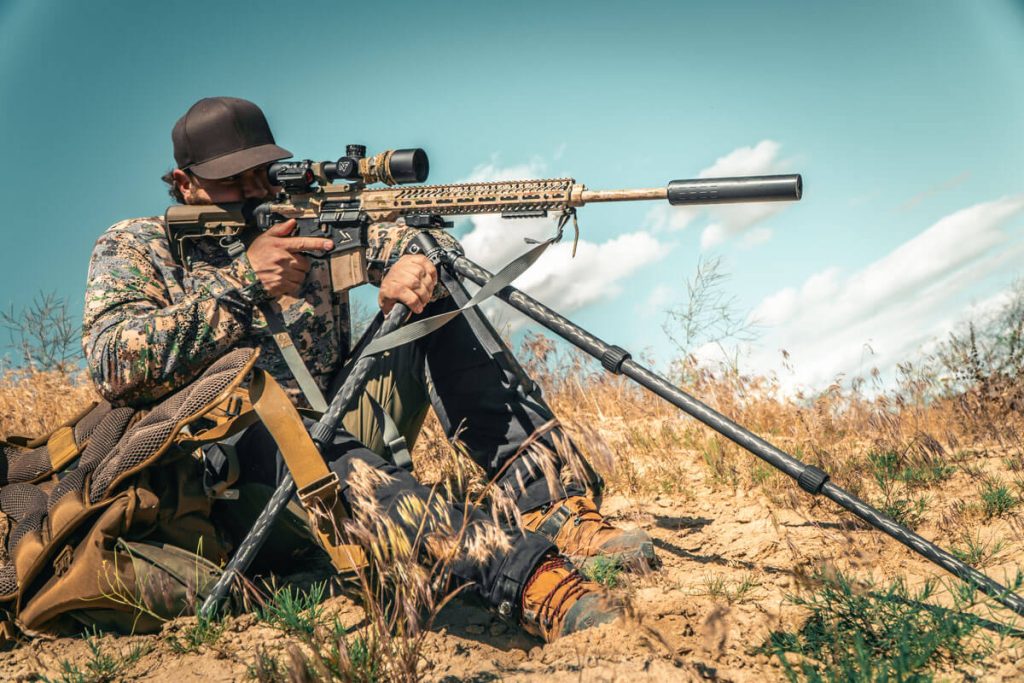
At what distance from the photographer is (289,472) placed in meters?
2.97

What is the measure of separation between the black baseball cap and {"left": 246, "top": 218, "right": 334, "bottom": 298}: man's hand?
45cm

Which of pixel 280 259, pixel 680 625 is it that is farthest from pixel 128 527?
pixel 680 625

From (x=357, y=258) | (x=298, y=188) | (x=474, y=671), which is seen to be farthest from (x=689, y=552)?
(x=298, y=188)

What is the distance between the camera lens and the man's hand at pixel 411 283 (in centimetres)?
328

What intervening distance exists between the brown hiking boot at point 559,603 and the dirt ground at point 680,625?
66mm

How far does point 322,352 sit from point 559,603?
1.76 metres

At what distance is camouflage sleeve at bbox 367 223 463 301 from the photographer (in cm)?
378

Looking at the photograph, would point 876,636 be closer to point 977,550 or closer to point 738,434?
point 738,434

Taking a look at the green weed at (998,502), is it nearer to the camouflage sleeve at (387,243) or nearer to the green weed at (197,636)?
the camouflage sleeve at (387,243)

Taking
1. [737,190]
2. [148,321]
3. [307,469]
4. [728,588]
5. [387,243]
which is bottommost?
[728,588]

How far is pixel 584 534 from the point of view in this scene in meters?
3.35

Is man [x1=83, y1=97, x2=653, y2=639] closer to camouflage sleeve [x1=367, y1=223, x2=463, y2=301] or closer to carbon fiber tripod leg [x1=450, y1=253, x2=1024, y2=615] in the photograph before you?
camouflage sleeve [x1=367, y1=223, x2=463, y2=301]

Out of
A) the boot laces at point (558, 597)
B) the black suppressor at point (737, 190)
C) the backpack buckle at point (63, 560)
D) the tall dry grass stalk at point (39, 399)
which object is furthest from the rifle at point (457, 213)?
the tall dry grass stalk at point (39, 399)

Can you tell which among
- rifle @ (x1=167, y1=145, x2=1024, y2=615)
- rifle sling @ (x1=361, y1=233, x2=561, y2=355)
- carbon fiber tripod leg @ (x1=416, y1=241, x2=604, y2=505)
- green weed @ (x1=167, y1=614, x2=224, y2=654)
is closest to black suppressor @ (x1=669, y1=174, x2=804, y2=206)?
rifle @ (x1=167, y1=145, x2=1024, y2=615)
